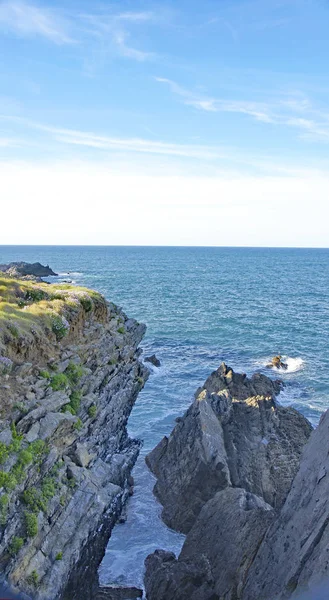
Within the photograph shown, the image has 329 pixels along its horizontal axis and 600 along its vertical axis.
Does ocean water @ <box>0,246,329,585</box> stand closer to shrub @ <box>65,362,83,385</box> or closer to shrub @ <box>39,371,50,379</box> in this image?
shrub @ <box>65,362,83,385</box>

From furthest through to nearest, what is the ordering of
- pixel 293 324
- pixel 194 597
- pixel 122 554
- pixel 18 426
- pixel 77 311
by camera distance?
pixel 293 324
pixel 77 311
pixel 122 554
pixel 18 426
pixel 194 597

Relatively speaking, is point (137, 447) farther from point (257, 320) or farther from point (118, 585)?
point (257, 320)

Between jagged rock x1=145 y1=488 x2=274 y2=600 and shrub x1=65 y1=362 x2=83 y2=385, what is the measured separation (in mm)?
9856

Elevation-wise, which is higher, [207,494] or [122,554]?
[207,494]

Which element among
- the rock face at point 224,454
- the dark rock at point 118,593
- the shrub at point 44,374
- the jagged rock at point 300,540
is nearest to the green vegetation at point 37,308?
the shrub at point 44,374

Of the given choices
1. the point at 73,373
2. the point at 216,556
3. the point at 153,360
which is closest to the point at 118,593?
the point at 216,556

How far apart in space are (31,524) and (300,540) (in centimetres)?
940

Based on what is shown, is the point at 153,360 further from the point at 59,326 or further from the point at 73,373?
the point at 73,373

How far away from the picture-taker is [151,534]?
79.4 ft

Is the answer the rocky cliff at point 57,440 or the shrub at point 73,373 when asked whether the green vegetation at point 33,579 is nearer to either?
the rocky cliff at point 57,440

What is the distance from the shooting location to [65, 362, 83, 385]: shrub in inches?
985

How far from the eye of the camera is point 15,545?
1500 cm

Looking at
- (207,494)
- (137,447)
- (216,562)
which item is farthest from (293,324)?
(216,562)

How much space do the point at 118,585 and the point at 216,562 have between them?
522cm
